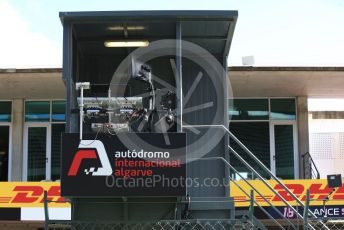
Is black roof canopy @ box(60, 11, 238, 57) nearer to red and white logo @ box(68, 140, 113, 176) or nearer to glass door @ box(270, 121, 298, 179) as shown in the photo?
red and white logo @ box(68, 140, 113, 176)

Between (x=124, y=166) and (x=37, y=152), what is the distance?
37.5 ft

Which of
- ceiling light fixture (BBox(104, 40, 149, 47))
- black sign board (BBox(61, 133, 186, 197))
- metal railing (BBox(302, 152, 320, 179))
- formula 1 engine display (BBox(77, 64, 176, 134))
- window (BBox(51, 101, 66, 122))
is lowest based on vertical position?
metal railing (BBox(302, 152, 320, 179))

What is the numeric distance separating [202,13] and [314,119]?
42.2ft

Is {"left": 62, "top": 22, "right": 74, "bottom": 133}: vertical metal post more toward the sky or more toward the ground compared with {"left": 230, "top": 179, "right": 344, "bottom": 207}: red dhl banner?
more toward the sky

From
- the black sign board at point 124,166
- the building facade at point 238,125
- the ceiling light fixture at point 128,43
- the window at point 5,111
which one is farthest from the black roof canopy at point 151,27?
the window at point 5,111

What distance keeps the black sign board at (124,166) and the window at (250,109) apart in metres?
11.1

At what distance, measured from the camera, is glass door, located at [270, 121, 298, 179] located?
59.2 feet

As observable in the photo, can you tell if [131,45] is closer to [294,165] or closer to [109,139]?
[109,139]

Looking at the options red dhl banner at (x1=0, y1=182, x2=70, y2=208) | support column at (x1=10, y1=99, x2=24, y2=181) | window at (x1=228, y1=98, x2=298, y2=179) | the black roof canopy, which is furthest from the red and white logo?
window at (x1=228, y1=98, x2=298, y2=179)

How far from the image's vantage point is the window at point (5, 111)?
1842 cm

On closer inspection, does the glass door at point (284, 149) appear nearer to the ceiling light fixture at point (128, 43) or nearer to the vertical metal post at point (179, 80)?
the ceiling light fixture at point (128, 43)

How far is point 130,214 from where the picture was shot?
27.3ft

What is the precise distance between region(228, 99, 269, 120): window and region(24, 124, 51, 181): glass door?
19.2 ft

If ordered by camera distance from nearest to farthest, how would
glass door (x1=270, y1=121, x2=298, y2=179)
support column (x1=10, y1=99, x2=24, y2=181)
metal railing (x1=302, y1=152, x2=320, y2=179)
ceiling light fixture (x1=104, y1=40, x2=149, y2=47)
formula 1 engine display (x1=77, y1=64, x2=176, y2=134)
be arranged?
1. formula 1 engine display (x1=77, y1=64, x2=176, y2=134)
2. ceiling light fixture (x1=104, y1=40, x2=149, y2=47)
3. metal railing (x1=302, y1=152, x2=320, y2=179)
4. support column (x1=10, y1=99, x2=24, y2=181)
5. glass door (x1=270, y1=121, x2=298, y2=179)
